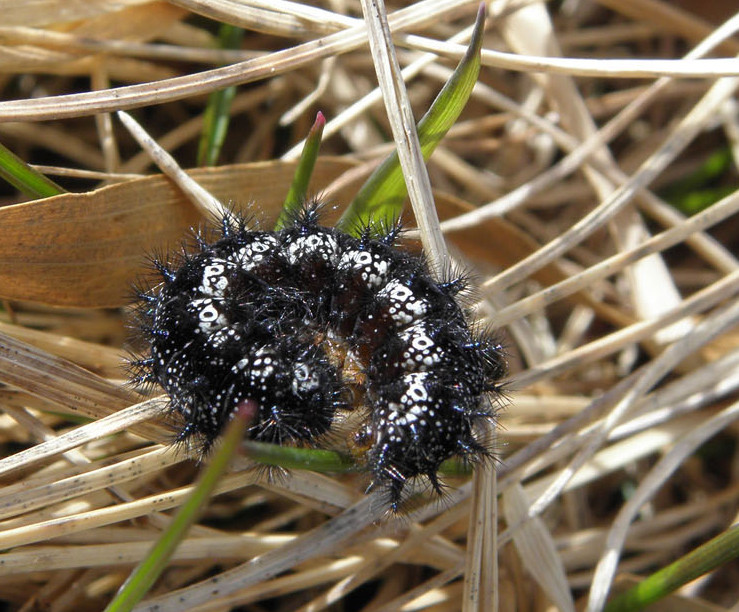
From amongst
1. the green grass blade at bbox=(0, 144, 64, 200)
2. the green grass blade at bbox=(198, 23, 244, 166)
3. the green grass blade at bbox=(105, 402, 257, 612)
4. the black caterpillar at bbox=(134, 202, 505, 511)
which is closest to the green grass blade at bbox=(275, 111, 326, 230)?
the black caterpillar at bbox=(134, 202, 505, 511)

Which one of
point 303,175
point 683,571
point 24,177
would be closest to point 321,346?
point 303,175

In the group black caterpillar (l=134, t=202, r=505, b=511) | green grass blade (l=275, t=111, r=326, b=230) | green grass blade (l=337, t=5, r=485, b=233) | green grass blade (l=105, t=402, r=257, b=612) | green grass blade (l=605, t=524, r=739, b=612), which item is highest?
green grass blade (l=275, t=111, r=326, b=230)

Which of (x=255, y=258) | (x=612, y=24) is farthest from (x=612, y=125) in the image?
(x=255, y=258)

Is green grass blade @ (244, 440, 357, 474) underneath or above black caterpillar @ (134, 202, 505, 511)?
underneath

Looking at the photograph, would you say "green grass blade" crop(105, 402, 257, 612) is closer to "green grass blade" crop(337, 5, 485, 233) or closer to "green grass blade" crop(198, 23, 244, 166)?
"green grass blade" crop(337, 5, 485, 233)

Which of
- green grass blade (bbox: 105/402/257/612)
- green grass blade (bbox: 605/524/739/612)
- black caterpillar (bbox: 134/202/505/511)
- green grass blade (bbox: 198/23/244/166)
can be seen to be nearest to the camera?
green grass blade (bbox: 105/402/257/612)

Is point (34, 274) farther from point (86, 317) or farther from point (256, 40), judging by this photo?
point (256, 40)
